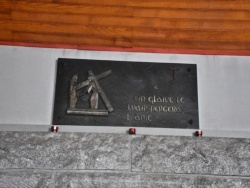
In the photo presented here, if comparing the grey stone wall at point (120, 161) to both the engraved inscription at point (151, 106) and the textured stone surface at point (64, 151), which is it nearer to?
the textured stone surface at point (64, 151)

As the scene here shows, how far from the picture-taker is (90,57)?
272 centimetres

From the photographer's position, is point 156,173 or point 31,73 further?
point 31,73

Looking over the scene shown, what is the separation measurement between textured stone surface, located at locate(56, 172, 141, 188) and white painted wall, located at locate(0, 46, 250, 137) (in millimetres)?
315

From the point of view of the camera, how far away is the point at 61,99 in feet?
8.55

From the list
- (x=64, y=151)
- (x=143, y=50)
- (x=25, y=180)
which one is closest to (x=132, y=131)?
(x=64, y=151)

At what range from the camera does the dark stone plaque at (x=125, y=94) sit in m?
2.57

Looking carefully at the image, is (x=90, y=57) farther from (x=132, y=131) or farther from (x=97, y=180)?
(x=97, y=180)

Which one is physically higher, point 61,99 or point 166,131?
point 61,99

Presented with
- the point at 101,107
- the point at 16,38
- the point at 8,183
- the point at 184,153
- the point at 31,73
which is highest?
the point at 16,38

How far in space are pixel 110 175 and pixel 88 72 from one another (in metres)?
0.71

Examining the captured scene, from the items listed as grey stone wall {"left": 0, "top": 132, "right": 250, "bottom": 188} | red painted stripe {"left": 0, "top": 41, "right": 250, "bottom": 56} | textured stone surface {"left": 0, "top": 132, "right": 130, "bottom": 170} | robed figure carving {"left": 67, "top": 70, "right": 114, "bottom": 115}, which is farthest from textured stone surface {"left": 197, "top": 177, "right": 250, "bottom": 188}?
red painted stripe {"left": 0, "top": 41, "right": 250, "bottom": 56}

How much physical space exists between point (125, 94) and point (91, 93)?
222 mm

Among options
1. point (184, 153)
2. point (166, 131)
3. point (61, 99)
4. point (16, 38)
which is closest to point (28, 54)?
point (16, 38)

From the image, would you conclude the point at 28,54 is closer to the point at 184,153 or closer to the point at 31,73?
the point at 31,73
